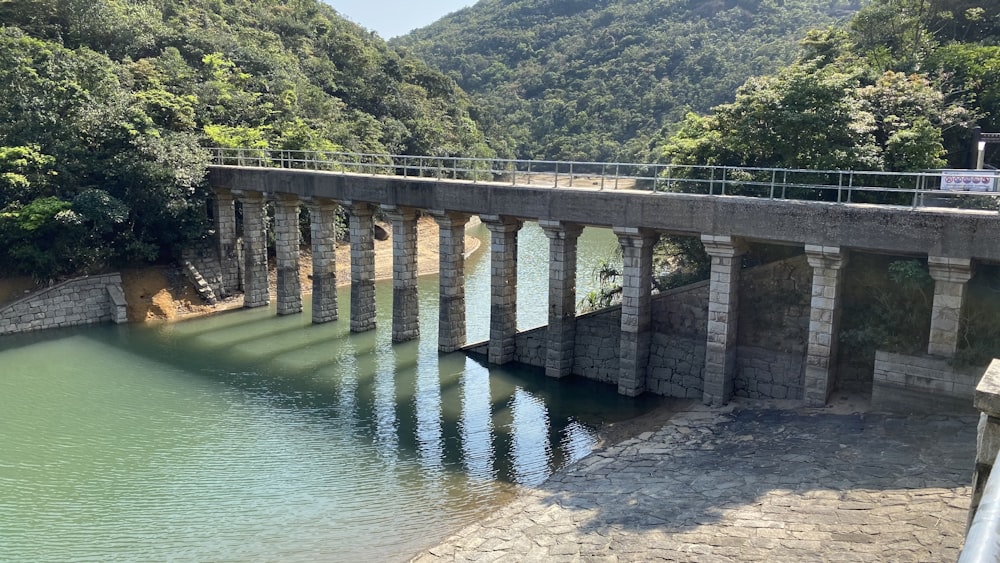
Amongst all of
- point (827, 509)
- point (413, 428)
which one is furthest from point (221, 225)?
point (827, 509)

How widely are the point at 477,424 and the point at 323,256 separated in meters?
14.3

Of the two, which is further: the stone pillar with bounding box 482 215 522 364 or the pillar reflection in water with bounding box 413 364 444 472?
the stone pillar with bounding box 482 215 522 364

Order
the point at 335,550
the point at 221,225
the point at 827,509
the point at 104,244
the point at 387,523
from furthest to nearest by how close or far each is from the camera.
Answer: the point at 221,225, the point at 104,244, the point at 387,523, the point at 335,550, the point at 827,509

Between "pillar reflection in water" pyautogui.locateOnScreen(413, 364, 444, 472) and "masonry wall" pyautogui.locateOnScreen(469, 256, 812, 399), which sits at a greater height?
"masonry wall" pyautogui.locateOnScreen(469, 256, 812, 399)

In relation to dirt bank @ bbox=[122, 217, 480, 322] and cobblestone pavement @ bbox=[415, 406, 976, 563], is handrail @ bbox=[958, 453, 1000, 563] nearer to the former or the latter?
cobblestone pavement @ bbox=[415, 406, 976, 563]

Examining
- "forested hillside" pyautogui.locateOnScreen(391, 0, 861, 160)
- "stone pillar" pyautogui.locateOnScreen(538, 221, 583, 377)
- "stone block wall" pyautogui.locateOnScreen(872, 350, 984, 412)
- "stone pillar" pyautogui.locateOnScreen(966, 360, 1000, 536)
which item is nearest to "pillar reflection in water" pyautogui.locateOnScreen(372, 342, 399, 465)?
"stone pillar" pyautogui.locateOnScreen(538, 221, 583, 377)

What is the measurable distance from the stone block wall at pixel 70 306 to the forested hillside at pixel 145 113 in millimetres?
848

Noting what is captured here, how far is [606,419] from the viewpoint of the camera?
914 inches

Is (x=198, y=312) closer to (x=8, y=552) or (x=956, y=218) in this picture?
(x=8, y=552)

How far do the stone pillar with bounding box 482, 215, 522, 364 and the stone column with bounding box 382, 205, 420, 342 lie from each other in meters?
4.57

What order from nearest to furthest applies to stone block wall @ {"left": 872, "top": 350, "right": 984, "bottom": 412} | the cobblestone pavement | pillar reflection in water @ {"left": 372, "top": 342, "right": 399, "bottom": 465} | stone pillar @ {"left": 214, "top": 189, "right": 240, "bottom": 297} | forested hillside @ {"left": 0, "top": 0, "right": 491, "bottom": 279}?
the cobblestone pavement < stone block wall @ {"left": 872, "top": 350, "right": 984, "bottom": 412} < pillar reflection in water @ {"left": 372, "top": 342, "right": 399, "bottom": 465} < forested hillside @ {"left": 0, "top": 0, "right": 491, "bottom": 279} < stone pillar @ {"left": 214, "top": 189, "right": 240, "bottom": 297}

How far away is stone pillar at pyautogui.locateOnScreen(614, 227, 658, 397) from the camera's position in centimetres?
2423

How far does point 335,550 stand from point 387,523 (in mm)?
1483

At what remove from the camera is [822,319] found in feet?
68.5
